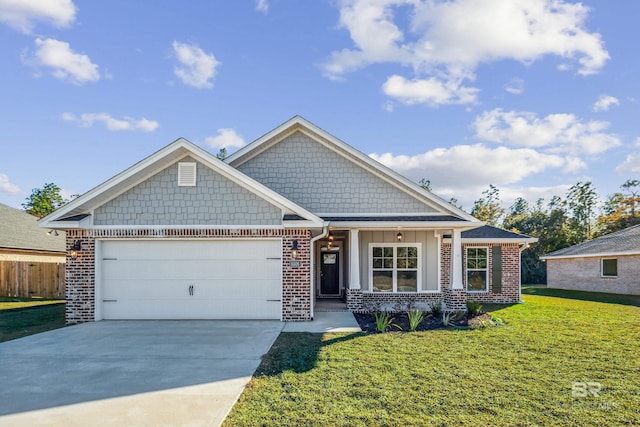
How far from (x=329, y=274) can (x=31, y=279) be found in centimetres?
1338

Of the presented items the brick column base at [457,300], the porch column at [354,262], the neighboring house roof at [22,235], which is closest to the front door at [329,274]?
the porch column at [354,262]

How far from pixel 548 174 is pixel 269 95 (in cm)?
2586

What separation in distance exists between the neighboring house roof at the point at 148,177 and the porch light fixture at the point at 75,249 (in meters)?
0.48

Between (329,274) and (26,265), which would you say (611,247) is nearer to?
(329,274)

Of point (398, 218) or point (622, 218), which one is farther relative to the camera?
point (622, 218)

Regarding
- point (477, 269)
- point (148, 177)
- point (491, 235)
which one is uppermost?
point (148, 177)

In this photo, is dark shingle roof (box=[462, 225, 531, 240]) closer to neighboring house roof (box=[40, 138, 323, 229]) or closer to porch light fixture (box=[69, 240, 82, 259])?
neighboring house roof (box=[40, 138, 323, 229])

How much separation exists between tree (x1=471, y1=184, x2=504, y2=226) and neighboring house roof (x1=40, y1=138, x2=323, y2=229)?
31.3 meters

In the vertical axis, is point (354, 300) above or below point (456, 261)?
below

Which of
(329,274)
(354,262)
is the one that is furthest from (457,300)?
(329,274)

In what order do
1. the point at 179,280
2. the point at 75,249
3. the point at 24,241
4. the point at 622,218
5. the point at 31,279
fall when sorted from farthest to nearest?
1. the point at 622,218
2. the point at 24,241
3. the point at 31,279
4. the point at 179,280
5. the point at 75,249

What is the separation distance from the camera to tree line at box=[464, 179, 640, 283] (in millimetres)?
35969

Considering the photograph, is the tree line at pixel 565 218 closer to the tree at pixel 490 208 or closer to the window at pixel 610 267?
the tree at pixel 490 208

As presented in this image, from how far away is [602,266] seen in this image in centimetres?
2219
